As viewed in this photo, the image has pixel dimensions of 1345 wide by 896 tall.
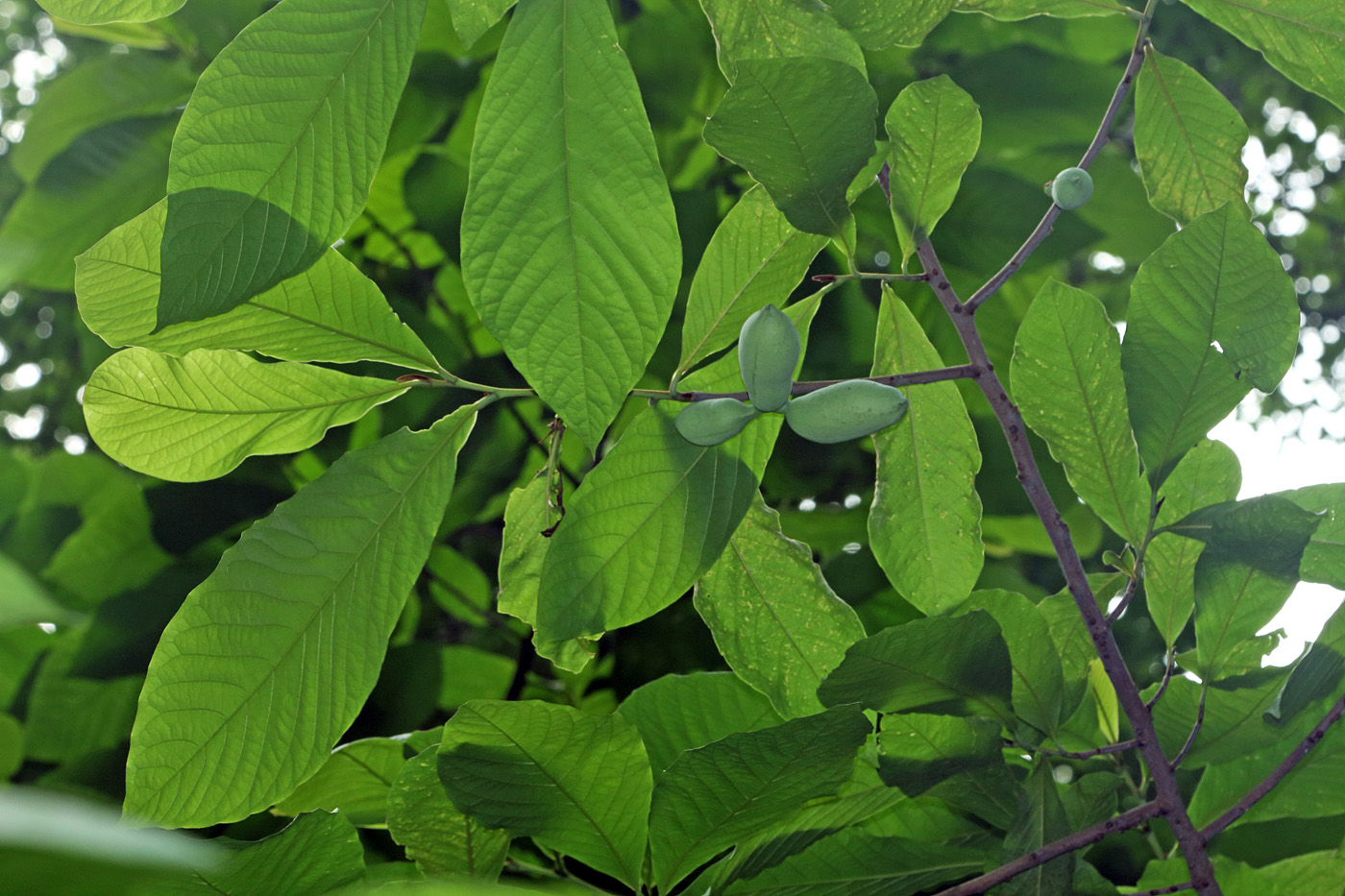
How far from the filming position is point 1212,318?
16.5 inches

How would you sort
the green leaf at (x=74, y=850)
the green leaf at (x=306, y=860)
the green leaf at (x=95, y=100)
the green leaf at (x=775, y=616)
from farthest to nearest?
the green leaf at (x=95, y=100) → the green leaf at (x=775, y=616) → the green leaf at (x=306, y=860) → the green leaf at (x=74, y=850)

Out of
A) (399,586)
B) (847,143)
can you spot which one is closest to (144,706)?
(399,586)

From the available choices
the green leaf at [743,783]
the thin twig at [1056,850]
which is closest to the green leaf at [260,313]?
the green leaf at [743,783]

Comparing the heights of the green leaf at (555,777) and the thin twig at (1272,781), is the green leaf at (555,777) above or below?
above

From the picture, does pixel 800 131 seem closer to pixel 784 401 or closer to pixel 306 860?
pixel 784 401

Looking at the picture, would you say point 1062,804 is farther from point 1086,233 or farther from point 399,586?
point 1086,233

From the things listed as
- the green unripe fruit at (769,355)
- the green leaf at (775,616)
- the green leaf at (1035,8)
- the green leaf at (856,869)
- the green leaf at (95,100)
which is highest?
the green leaf at (95,100)

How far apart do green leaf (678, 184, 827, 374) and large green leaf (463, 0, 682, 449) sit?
0.08 metres

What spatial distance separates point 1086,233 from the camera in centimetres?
85

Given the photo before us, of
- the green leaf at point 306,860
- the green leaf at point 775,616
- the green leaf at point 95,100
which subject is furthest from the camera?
the green leaf at point 95,100

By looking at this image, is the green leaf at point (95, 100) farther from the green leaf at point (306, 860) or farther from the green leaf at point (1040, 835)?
the green leaf at point (1040, 835)

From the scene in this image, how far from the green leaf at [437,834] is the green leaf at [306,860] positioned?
5 centimetres

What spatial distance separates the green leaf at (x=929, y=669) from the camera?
377 mm

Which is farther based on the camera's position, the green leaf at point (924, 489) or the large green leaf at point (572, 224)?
the green leaf at point (924, 489)
